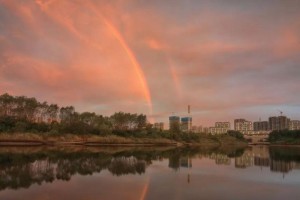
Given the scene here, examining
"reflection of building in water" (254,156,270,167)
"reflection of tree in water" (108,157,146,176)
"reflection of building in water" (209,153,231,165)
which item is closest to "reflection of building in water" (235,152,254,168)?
"reflection of building in water" (254,156,270,167)

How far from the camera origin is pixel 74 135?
4139 inches

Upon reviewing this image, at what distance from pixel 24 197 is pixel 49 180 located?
6.28 metres

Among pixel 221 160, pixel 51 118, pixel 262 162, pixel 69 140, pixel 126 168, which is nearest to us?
pixel 126 168

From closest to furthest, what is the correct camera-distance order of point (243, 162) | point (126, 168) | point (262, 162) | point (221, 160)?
point (126, 168) < point (243, 162) < point (262, 162) < point (221, 160)

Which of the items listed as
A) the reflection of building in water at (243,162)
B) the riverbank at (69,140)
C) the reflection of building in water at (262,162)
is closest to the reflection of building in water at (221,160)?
Answer: the reflection of building in water at (243,162)

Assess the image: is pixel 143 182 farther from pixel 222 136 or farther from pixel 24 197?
pixel 222 136

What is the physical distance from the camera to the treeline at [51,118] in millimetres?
102625

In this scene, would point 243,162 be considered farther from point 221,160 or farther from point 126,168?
point 126,168

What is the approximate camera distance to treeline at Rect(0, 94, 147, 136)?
103 metres

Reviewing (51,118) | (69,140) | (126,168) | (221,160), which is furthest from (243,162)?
(51,118)

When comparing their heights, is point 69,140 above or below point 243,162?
above

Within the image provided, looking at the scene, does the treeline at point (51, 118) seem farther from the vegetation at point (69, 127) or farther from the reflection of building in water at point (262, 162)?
the reflection of building in water at point (262, 162)

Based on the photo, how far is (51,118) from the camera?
465 ft

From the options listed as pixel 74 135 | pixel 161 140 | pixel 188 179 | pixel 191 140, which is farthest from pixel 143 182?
pixel 191 140
